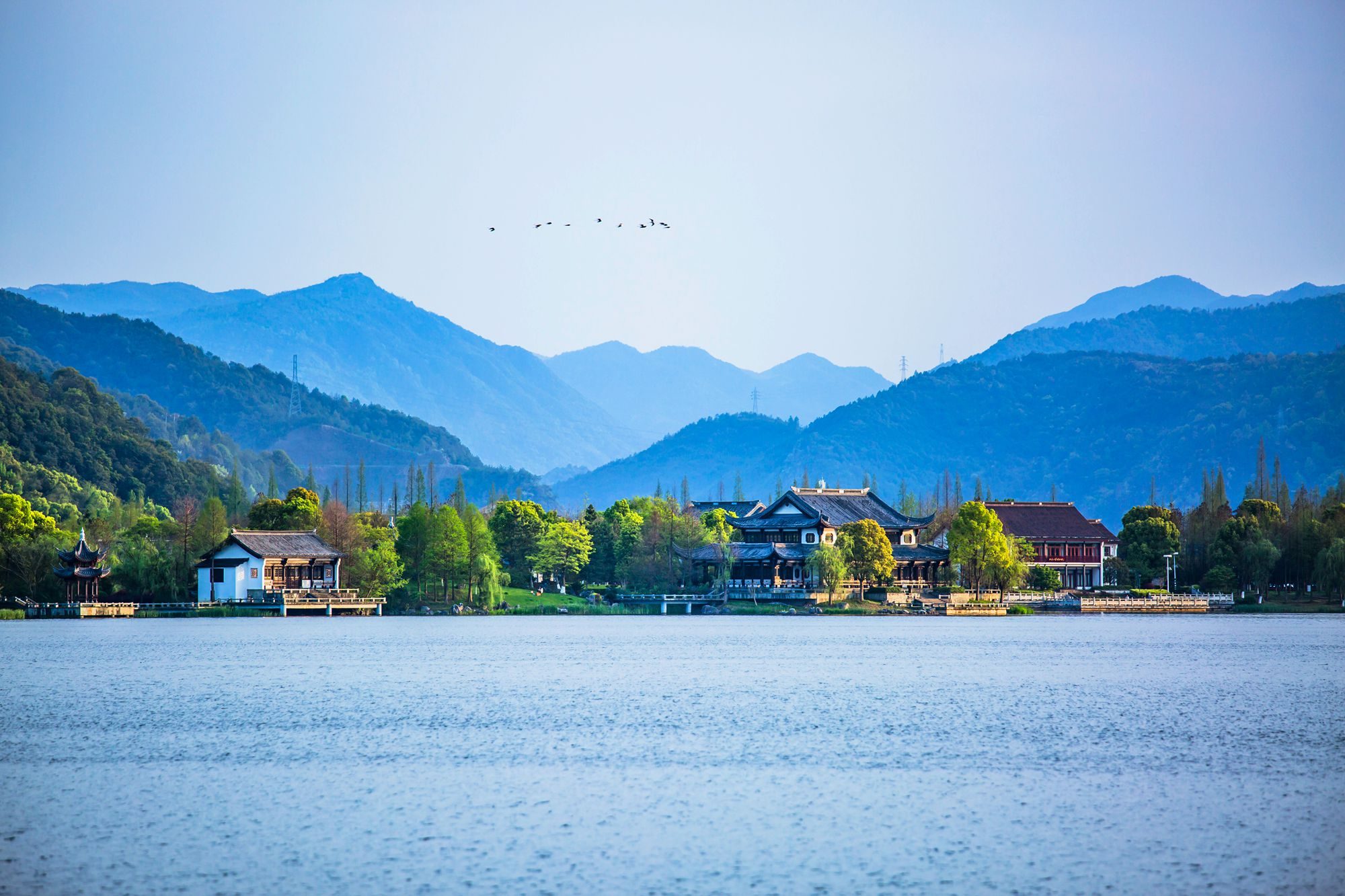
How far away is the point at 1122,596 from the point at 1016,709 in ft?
222

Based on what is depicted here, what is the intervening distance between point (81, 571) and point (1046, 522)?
7054 centimetres

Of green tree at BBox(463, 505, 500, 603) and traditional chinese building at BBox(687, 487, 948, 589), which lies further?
traditional chinese building at BBox(687, 487, 948, 589)

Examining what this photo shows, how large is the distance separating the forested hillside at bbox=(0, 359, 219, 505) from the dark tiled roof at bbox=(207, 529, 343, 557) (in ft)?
145

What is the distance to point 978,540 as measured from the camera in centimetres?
9588

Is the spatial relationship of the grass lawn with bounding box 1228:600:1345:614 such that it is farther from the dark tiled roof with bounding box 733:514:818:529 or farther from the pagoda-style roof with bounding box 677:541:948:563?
the dark tiled roof with bounding box 733:514:818:529

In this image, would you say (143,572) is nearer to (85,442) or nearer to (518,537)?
(518,537)

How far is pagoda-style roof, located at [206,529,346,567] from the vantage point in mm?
89188

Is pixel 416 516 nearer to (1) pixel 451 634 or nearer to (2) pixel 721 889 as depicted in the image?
(1) pixel 451 634

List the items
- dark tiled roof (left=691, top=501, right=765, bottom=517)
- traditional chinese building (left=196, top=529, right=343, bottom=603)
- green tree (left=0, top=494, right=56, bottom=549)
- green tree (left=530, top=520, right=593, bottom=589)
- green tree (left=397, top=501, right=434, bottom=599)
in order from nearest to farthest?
green tree (left=0, top=494, right=56, bottom=549), traditional chinese building (left=196, top=529, right=343, bottom=603), green tree (left=397, top=501, right=434, bottom=599), green tree (left=530, top=520, right=593, bottom=589), dark tiled roof (left=691, top=501, right=765, bottom=517)

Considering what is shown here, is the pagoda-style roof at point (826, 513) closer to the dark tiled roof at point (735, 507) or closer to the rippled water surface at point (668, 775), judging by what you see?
the dark tiled roof at point (735, 507)

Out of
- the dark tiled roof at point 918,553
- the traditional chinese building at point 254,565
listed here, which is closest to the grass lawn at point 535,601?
the traditional chinese building at point 254,565

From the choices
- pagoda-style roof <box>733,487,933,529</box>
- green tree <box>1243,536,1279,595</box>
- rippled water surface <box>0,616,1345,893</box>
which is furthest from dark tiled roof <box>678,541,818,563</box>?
rippled water surface <box>0,616,1345,893</box>

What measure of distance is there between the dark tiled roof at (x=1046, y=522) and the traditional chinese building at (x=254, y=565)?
174 feet

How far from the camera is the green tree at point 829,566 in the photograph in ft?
315
